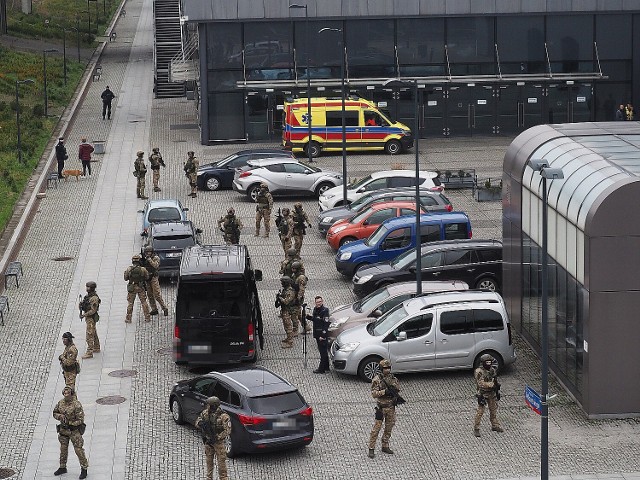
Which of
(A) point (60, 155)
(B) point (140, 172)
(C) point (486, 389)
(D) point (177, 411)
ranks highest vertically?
(A) point (60, 155)

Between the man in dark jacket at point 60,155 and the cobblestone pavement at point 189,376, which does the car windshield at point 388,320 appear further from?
the man in dark jacket at point 60,155

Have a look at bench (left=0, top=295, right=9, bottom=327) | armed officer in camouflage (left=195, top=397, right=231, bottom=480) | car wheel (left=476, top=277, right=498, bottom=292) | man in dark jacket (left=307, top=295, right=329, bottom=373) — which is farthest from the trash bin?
armed officer in camouflage (left=195, top=397, right=231, bottom=480)

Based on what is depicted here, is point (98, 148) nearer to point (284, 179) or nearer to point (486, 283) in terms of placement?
point (284, 179)

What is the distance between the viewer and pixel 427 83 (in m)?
57.6

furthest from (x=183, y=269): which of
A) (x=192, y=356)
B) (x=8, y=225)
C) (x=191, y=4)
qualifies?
(x=191, y=4)

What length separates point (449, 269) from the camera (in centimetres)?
3297

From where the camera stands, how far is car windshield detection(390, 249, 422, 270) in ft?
109

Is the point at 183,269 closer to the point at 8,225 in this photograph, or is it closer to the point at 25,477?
the point at 25,477

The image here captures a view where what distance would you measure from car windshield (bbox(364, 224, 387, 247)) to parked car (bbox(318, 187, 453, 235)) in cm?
271

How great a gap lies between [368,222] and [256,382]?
14.7 m

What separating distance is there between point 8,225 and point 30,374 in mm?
14406

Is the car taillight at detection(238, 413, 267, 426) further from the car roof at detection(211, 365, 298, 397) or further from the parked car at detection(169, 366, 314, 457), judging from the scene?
the car roof at detection(211, 365, 298, 397)

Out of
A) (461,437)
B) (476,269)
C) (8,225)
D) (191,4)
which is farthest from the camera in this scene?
(191,4)

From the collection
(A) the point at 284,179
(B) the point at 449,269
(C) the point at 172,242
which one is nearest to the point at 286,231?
(C) the point at 172,242
